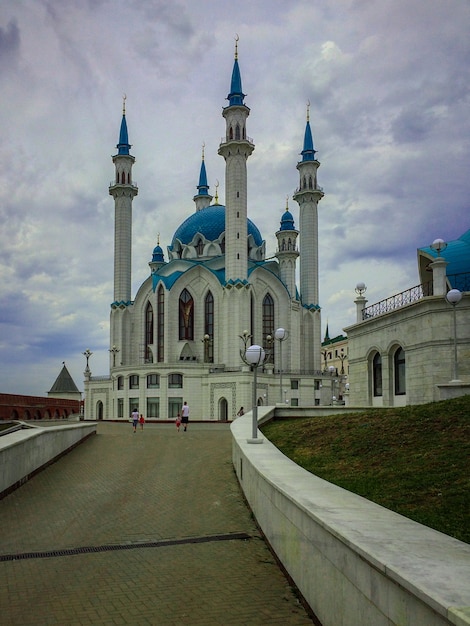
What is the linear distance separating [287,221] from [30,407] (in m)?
38.3

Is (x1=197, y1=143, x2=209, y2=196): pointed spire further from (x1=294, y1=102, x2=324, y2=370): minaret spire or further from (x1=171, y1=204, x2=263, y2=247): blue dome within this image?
(x1=294, y1=102, x2=324, y2=370): minaret spire

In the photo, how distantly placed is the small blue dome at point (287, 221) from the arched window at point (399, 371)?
161 ft

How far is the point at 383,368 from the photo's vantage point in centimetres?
2453

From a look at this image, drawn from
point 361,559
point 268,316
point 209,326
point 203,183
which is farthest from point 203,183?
point 361,559

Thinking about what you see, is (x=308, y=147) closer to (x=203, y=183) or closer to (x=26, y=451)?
(x=203, y=183)

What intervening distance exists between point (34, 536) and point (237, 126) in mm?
54558

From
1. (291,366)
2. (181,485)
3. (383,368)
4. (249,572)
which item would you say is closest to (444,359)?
(383,368)

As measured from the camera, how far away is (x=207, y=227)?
70812 millimetres

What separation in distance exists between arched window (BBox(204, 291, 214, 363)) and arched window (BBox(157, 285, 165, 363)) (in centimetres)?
449

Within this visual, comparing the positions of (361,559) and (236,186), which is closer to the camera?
(361,559)

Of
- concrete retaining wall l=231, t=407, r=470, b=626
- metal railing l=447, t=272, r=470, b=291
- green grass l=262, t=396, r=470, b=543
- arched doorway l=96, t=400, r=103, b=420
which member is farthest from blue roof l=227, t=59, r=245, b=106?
concrete retaining wall l=231, t=407, r=470, b=626

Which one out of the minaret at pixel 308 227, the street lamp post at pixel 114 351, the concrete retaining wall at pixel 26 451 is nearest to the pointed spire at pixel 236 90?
the minaret at pixel 308 227

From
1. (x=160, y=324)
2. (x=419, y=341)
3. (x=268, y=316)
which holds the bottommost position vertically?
(x=419, y=341)

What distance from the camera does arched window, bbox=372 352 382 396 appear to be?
83.6ft
